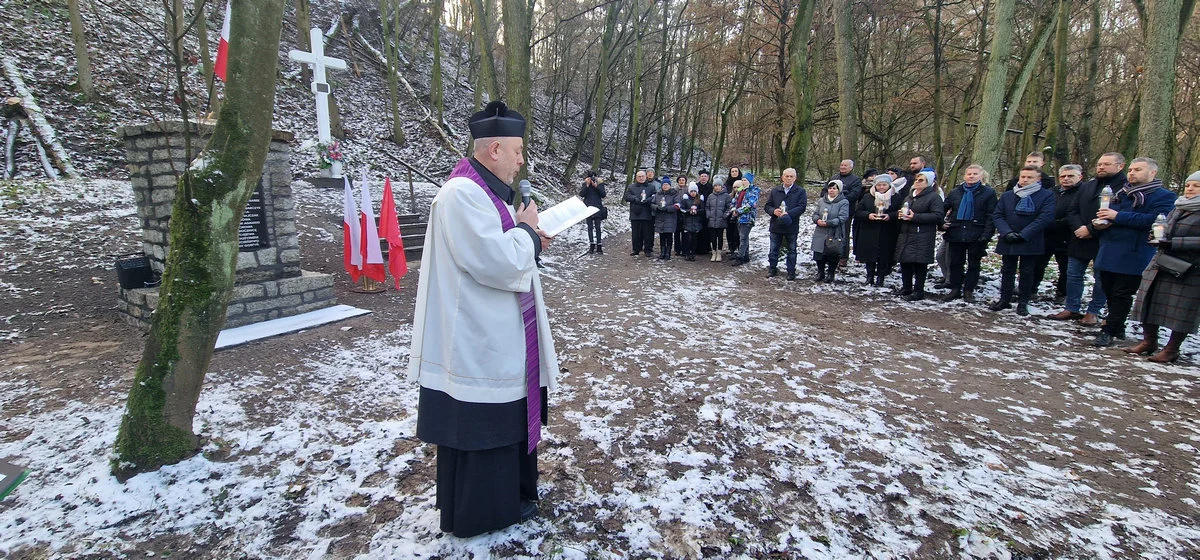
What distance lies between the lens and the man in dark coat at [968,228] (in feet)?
22.2

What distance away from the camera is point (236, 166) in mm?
2988

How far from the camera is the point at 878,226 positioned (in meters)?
7.94

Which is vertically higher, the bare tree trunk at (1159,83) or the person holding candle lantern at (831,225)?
the bare tree trunk at (1159,83)

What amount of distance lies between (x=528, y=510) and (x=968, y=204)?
22.8ft

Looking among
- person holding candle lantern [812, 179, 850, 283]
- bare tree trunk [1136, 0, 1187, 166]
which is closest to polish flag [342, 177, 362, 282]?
person holding candle lantern [812, 179, 850, 283]

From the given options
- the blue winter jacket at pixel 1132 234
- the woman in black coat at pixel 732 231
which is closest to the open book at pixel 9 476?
the blue winter jacket at pixel 1132 234

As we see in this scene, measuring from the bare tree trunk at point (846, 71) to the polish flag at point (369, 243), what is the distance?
8.38 meters

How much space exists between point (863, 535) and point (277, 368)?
15.3ft

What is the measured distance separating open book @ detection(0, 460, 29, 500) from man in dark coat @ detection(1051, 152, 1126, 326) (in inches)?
341

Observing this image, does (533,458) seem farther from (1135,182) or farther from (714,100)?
(714,100)

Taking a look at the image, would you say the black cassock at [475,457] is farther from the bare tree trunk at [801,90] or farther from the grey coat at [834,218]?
the bare tree trunk at [801,90]

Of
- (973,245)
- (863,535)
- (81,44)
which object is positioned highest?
(81,44)

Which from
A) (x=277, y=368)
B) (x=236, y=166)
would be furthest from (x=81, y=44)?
(x=236, y=166)

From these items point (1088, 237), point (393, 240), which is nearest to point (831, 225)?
point (1088, 237)
